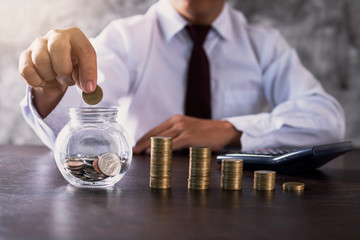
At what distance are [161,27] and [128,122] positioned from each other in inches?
17.3

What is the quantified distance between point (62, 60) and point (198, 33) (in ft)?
3.91

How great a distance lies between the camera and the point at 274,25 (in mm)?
2896

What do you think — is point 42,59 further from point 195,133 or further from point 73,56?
point 195,133

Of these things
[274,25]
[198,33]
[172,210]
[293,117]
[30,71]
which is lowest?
[172,210]

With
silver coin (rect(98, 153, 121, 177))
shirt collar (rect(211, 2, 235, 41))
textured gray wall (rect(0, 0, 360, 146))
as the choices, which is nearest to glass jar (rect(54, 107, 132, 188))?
silver coin (rect(98, 153, 121, 177))

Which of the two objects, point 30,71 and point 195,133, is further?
point 195,133

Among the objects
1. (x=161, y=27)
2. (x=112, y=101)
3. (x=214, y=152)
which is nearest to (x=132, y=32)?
(x=161, y=27)

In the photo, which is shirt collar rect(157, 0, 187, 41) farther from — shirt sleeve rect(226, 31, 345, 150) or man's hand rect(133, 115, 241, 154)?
man's hand rect(133, 115, 241, 154)

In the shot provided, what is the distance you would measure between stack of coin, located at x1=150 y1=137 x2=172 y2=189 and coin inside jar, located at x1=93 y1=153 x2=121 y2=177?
0.06 meters

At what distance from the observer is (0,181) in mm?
868

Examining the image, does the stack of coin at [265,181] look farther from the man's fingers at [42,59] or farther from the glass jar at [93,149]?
the man's fingers at [42,59]

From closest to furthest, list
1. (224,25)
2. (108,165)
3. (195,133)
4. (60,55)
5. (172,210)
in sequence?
1. (172,210)
2. (108,165)
3. (60,55)
4. (195,133)
5. (224,25)

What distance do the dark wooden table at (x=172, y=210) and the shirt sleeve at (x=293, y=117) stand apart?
726 millimetres

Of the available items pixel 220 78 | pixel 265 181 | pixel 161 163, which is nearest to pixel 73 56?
pixel 161 163
